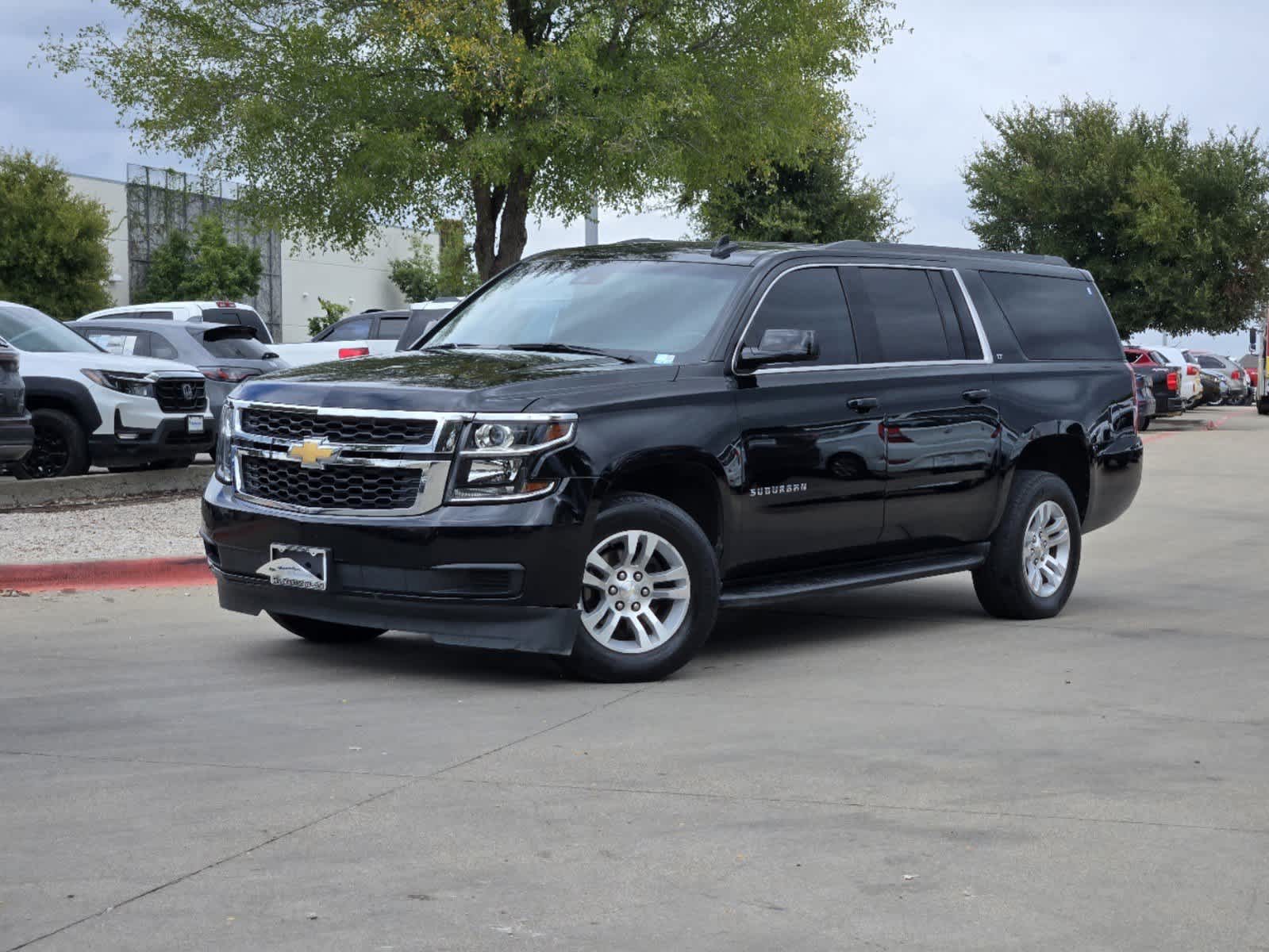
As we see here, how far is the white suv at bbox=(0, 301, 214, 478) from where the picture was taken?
16.5m

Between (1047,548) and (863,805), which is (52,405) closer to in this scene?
(1047,548)

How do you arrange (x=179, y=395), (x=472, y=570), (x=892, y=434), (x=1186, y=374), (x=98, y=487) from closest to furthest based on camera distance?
(x=472, y=570) → (x=892, y=434) → (x=98, y=487) → (x=179, y=395) → (x=1186, y=374)

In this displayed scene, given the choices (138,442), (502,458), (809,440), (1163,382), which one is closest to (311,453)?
(502,458)

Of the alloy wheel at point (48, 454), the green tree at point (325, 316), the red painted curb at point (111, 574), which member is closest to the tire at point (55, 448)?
the alloy wheel at point (48, 454)

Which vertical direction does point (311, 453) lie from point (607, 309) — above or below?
below

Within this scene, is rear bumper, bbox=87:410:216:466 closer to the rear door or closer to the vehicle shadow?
the vehicle shadow

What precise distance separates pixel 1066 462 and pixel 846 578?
2.19 m

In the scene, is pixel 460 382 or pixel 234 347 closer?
pixel 460 382

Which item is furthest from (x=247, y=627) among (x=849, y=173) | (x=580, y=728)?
(x=849, y=173)

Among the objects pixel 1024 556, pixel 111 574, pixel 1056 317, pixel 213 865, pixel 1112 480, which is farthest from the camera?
pixel 111 574

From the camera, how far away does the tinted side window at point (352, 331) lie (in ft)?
82.3

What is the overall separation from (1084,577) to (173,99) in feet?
59.3

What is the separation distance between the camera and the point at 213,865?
4879 mm

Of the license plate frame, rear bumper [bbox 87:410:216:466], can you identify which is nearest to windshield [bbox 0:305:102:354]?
rear bumper [bbox 87:410:216:466]
